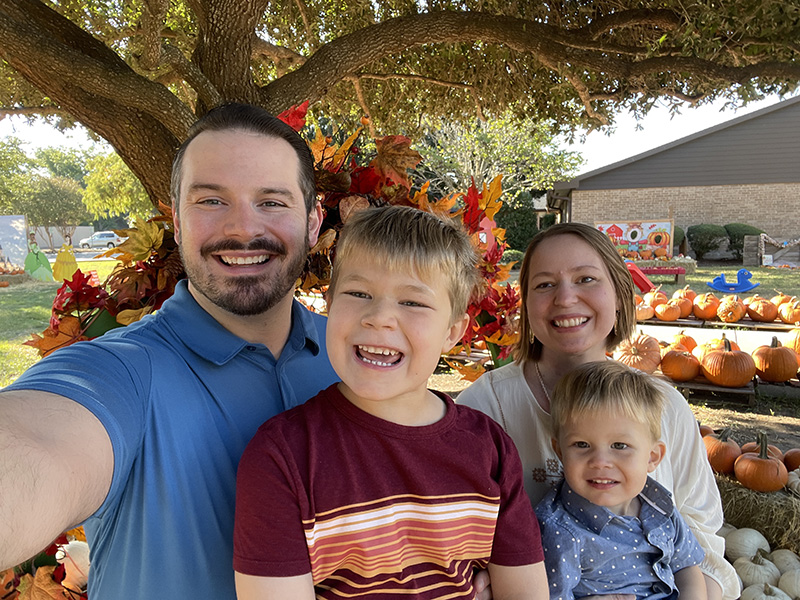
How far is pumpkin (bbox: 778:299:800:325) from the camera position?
26.9 feet

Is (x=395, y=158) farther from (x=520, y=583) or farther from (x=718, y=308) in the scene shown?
(x=718, y=308)

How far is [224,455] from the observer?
132 cm

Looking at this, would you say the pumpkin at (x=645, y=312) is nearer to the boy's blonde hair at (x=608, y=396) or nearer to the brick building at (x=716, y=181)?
the boy's blonde hair at (x=608, y=396)

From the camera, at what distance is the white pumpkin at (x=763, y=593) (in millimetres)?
3113

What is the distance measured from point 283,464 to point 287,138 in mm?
1052

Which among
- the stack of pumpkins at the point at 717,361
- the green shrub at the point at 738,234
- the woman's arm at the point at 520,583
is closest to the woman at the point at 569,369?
the woman's arm at the point at 520,583

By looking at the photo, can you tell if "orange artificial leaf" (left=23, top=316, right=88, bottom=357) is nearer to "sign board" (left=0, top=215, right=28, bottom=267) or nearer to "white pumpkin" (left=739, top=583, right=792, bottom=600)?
"white pumpkin" (left=739, top=583, right=792, bottom=600)

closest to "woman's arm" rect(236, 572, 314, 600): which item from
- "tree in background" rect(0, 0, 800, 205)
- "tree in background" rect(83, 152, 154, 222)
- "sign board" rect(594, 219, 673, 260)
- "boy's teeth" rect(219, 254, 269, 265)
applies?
"boy's teeth" rect(219, 254, 269, 265)

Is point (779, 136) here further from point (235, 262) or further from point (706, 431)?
point (235, 262)

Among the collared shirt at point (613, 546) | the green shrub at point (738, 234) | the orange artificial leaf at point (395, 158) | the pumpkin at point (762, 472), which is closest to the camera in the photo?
the collared shirt at point (613, 546)

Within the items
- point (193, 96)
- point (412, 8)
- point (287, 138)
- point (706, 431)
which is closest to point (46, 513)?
point (287, 138)

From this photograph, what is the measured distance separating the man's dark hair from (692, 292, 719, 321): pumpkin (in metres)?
9.11

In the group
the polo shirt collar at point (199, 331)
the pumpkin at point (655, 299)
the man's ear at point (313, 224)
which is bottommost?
the pumpkin at point (655, 299)

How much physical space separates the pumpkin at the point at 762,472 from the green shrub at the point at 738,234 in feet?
71.6
